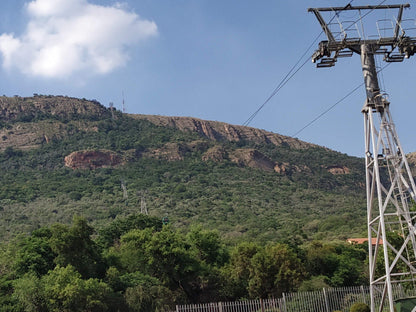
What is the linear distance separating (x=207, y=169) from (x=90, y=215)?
4287 centimetres

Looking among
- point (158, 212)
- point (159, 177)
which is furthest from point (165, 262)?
point (159, 177)

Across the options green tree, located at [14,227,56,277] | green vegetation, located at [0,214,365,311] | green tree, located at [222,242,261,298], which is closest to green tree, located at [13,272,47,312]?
green vegetation, located at [0,214,365,311]

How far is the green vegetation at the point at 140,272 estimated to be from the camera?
92.5ft

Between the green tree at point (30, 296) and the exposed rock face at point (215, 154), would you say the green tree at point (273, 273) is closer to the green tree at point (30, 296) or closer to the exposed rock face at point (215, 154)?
the green tree at point (30, 296)

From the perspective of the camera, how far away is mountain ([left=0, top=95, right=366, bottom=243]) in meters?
82.8

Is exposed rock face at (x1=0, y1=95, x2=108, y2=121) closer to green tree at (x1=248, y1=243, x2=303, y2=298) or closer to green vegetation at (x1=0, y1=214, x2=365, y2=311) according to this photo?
green vegetation at (x1=0, y1=214, x2=365, y2=311)

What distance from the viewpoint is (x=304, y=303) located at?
79.5ft

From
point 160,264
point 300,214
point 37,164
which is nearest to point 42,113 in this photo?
point 37,164

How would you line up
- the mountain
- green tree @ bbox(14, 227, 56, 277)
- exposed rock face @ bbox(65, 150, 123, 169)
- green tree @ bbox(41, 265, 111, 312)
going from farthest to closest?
1. exposed rock face @ bbox(65, 150, 123, 169)
2. the mountain
3. green tree @ bbox(14, 227, 56, 277)
4. green tree @ bbox(41, 265, 111, 312)

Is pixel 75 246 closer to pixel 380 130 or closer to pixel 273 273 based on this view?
pixel 273 273

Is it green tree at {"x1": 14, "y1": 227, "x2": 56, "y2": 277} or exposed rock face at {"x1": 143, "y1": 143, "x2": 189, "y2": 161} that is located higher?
exposed rock face at {"x1": 143, "y1": 143, "x2": 189, "y2": 161}

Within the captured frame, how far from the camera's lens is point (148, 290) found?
100 feet

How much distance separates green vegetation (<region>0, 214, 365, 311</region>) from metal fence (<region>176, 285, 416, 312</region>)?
5972 mm

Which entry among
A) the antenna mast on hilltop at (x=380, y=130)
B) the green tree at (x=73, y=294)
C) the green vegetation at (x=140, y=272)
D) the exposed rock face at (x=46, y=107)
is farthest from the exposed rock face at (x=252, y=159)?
the antenna mast on hilltop at (x=380, y=130)
